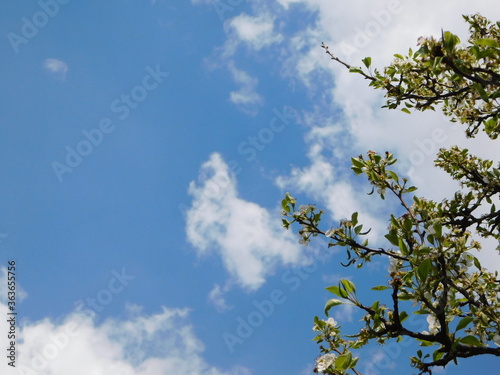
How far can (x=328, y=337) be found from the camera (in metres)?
3.65

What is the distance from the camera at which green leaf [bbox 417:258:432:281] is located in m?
2.43

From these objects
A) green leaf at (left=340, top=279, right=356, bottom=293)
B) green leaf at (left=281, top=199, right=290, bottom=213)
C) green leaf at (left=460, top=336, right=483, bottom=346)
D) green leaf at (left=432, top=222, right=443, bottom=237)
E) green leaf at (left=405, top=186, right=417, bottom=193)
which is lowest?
green leaf at (left=460, top=336, right=483, bottom=346)

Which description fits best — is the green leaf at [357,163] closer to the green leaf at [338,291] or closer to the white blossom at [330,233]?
the white blossom at [330,233]

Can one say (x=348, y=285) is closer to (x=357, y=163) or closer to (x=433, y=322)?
(x=433, y=322)

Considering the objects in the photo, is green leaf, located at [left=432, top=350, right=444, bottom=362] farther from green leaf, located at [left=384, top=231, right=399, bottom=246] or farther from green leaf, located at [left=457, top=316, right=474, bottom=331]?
green leaf, located at [left=384, top=231, right=399, bottom=246]

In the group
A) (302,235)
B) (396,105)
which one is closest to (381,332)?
(302,235)

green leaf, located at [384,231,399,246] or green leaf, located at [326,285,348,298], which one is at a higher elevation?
green leaf, located at [384,231,399,246]

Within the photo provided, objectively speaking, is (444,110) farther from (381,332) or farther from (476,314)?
(381,332)

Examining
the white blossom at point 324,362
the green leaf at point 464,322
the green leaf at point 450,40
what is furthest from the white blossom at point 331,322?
the green leaf at point 450,40

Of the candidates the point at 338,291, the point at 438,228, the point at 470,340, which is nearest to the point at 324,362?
the point at 338,291

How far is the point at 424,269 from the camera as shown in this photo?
2.45 m

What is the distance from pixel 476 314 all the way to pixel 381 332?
87cm

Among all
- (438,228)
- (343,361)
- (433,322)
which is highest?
(438,228)

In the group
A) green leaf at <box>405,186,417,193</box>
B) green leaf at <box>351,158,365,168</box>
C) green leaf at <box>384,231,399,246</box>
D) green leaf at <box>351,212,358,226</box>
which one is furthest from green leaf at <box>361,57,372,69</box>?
green leaf at <box>384,231,399,246</box>
